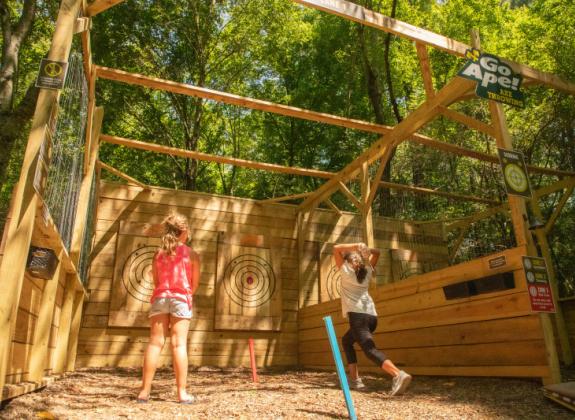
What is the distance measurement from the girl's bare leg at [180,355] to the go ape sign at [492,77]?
351cm

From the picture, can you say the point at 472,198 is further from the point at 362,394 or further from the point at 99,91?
the point at 99,91

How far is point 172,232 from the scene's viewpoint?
3.34 metres

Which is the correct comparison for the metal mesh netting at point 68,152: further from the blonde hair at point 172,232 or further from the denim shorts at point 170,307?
the denim shorts at point 170,307

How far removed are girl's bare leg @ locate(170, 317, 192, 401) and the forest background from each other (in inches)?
230

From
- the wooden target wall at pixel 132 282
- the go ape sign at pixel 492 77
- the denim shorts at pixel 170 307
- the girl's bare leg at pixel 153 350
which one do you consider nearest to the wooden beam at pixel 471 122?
the go ape sign at pixel 492 77

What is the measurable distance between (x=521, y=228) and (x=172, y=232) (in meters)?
3.03

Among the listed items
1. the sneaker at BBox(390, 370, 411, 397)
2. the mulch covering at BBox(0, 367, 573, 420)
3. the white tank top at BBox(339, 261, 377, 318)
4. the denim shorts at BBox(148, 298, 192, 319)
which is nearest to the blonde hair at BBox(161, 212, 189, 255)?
the denim shorts at BBox(148, 298, 192, 319)

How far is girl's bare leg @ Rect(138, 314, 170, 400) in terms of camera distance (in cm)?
304

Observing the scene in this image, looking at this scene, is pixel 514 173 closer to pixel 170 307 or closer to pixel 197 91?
pixel 170 307

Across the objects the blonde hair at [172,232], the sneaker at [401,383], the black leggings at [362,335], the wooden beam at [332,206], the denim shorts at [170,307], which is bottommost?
the sneaker at [401,383]

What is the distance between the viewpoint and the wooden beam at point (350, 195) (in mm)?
6534

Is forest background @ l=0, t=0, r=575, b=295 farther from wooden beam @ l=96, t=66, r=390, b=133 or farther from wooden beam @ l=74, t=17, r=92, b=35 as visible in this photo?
wooden beam @ l=74, t=17, r=92, b=35

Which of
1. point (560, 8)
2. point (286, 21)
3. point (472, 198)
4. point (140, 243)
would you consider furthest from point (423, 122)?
point (286, 21)

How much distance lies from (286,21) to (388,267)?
23.3 ft
